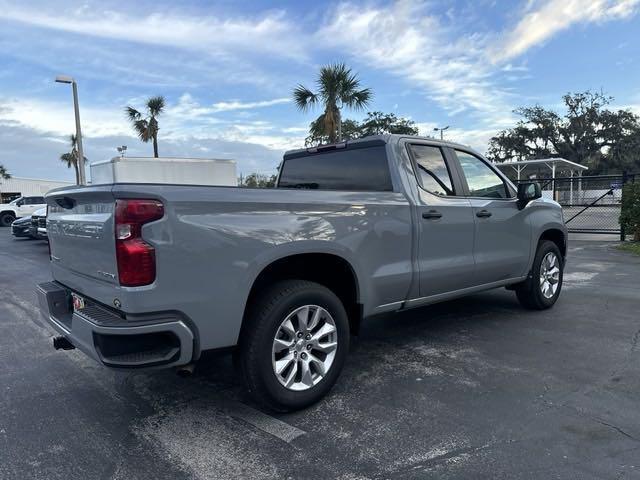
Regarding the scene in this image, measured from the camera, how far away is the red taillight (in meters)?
2.65

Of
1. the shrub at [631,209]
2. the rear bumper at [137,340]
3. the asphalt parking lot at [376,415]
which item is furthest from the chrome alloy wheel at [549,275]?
the shrub at [631,209]

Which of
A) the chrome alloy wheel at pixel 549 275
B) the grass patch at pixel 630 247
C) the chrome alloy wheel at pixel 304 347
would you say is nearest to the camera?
the chrome alloy wheel at pixel 304 347

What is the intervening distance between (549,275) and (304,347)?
3870 millimetres

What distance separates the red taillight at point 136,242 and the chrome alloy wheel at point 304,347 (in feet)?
3.05

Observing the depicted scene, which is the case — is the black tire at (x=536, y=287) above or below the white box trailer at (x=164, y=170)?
below

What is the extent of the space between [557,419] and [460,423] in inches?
25.0

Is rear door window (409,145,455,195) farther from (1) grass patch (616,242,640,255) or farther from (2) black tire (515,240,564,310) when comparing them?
(1) grass patch (616,242,640,255)

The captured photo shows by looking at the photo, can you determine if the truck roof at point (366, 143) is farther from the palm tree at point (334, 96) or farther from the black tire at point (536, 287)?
the palm tree at point (334, 96)

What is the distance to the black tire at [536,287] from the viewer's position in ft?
18.4

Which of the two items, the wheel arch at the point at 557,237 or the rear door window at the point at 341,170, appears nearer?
the rear door window at the point at 341,170

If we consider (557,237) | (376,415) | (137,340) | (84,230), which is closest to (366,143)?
(376,415)

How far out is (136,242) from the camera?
266cm

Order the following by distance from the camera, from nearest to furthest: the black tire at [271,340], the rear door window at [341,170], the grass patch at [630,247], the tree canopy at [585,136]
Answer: the black tire at [271,340], the rear door window at [341,170], the grass patch at [630,247], the tree canopy at [585,136]

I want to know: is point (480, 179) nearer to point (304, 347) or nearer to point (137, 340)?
point (304, 347)
